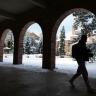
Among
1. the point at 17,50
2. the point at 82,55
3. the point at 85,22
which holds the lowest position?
the point at 82,55

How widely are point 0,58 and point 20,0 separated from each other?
7.08 metres

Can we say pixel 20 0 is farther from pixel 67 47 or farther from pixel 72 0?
pixel 67 47

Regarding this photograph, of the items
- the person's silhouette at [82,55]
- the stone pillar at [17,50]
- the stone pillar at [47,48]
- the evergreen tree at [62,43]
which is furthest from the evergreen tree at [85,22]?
the person's silhouette at [82,55]

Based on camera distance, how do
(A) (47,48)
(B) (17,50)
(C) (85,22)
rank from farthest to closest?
(C) (85,22) < (B) (17,50) < (A) (47,48)

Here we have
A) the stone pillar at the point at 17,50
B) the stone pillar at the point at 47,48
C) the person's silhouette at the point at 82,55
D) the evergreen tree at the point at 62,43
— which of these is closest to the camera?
the person's silhouette at the point at 82,55

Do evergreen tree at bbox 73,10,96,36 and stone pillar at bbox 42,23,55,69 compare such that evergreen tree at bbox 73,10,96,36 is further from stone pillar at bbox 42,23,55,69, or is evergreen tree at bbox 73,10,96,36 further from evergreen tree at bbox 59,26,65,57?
evergreen tree at bbox 59,26,65,57

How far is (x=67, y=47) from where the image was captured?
106ft

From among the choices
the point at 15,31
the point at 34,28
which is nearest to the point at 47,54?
the point at 15,31

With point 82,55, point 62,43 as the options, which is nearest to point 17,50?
point 82,55

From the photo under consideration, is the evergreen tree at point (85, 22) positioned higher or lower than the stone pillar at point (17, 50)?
higher

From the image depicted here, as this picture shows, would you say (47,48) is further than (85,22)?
No

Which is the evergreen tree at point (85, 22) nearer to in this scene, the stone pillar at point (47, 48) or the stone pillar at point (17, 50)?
the stone pillar at point (17, 50)

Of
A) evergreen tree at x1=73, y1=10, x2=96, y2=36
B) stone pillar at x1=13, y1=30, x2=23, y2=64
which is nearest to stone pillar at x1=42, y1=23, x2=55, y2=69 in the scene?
stone pillar at x1=13, y1=30, x2=23, y2=64

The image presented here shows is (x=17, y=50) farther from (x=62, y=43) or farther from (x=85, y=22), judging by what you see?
(x=62, y=43)
